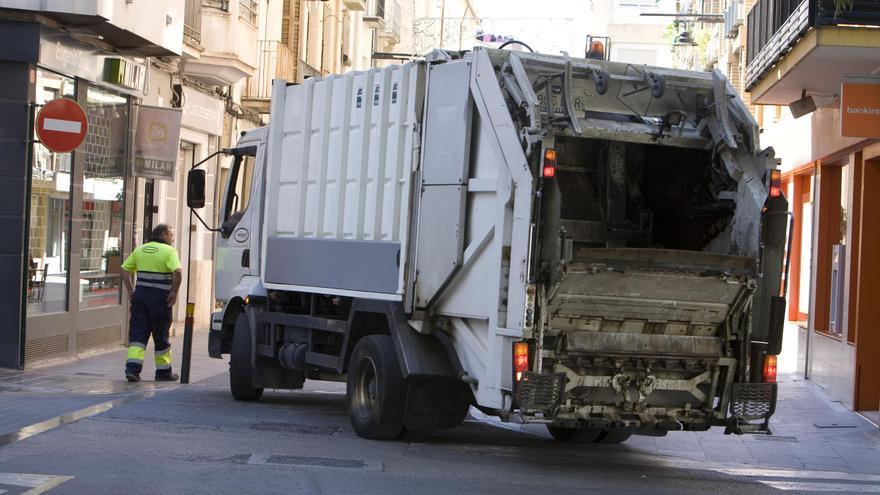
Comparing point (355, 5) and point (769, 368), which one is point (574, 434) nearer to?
point (769, 368)

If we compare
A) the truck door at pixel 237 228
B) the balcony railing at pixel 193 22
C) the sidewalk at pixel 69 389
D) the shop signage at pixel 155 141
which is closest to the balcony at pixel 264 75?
the balcony railing at pixel 193 22

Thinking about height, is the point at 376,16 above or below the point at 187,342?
above

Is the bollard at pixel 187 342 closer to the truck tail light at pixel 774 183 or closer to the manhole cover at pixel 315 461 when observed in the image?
the manhole cover at pixel 315 461

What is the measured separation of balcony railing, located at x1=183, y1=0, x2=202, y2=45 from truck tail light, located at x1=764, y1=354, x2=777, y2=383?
13.4 m

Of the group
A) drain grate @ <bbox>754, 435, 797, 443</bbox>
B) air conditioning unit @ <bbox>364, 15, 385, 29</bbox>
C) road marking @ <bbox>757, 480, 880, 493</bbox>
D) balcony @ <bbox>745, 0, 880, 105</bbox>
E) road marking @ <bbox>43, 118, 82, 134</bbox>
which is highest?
air conditioning unit @ <bbox>364, 15, 385, 29</bbox>

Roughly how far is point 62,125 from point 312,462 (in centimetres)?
615

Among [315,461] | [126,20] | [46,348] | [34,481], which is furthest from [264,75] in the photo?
[34,481]

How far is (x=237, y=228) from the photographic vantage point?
13297 mm

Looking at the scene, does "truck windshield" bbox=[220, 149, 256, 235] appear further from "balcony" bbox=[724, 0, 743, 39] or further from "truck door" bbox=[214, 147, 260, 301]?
"balcony" bbox=[724, 0, 743, 39]

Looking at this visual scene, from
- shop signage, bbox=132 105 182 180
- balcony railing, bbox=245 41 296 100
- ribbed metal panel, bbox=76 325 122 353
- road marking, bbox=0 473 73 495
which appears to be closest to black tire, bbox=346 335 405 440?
road marking, bbox=0 473 73 495

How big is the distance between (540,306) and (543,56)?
1.85 m

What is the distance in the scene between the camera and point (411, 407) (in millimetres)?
9891

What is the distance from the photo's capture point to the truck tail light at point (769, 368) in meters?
9.35

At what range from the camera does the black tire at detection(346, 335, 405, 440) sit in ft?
32.7
